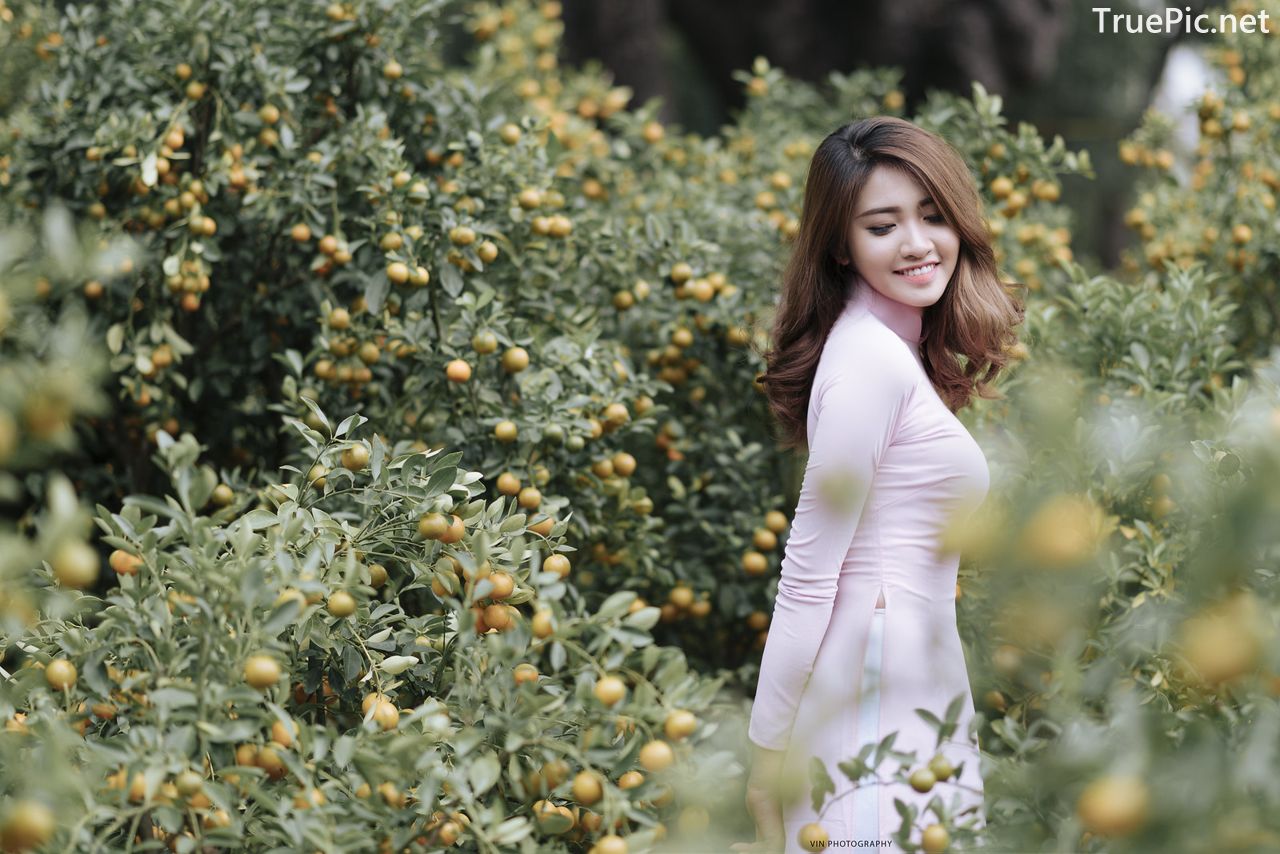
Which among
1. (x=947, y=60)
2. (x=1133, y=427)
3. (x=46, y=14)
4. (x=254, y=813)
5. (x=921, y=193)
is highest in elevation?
(x=947, y=60)

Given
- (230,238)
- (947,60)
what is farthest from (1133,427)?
(947,60)

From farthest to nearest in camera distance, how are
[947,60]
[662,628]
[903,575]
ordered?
1. [947,60]
2. [662,628]
3. [903,575]

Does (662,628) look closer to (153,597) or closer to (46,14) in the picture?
(153,597)

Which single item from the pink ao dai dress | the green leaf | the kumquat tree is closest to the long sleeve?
the pink ao dai dress

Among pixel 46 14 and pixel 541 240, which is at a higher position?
pixel 46 14

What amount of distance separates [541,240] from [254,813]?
4.95 feet

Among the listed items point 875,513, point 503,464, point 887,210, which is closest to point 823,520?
point 875,513

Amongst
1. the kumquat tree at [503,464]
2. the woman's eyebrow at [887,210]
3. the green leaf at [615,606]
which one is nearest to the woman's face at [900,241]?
the woman's eyebrow at [887,210]

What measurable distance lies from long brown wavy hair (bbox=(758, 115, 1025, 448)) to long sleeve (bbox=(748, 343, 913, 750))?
260 mm

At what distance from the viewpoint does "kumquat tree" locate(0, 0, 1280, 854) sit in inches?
44.3

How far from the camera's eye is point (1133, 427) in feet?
5.84

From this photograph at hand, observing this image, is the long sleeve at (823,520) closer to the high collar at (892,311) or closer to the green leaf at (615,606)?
the high collar at (892,311)

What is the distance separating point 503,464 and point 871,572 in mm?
876

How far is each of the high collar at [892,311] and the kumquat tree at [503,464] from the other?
0.31 meters
